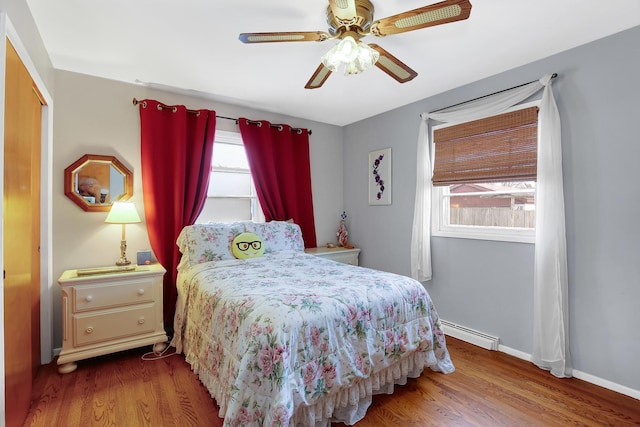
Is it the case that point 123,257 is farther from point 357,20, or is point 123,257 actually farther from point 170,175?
point 357,20

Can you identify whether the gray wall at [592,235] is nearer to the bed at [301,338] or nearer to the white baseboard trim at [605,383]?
the white baseboard trim at [605,383]

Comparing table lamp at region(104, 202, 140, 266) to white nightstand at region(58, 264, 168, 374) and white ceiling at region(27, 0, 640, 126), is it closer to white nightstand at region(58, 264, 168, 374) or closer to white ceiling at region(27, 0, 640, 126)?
white nightstand at region(58, 264, 168, 374)

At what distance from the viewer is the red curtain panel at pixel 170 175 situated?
2.90m

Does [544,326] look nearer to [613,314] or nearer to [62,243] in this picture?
[613,314]

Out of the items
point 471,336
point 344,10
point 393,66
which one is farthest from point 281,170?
point 471,336

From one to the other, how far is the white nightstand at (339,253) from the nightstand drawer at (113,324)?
1742 mm

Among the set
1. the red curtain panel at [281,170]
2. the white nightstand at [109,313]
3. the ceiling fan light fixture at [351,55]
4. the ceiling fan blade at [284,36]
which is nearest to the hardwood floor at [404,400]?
the white nightstand at [109,313]

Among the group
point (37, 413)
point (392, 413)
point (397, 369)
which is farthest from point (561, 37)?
point (37, 413)

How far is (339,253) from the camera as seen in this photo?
384cm

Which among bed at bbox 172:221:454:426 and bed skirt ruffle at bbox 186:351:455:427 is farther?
bed skirt ruffle at bbox 186:351:455:427

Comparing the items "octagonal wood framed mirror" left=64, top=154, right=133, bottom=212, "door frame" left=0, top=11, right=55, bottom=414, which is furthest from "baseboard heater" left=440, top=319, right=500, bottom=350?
"door frame" left=0, top=11, right=55, bottom=414

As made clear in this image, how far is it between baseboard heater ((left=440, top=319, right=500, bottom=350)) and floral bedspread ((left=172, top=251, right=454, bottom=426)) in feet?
2.15

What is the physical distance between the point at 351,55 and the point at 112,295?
2422 mm

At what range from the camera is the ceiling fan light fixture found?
5.60 ft
